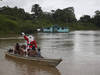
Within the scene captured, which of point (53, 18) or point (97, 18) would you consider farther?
point (97, 18)

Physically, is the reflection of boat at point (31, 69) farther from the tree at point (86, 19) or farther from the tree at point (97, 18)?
the tree at point (86, 19)

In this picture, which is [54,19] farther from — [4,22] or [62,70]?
[62,70]

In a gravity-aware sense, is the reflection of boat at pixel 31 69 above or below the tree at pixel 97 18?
below

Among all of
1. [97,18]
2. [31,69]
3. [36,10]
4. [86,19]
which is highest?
[36,10]

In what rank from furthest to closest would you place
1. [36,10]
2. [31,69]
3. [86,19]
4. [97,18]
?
[86,19] → [97,18] → [36,10] → [31,69]

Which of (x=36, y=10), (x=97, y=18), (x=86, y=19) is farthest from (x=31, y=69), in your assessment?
(x=86, y=19)

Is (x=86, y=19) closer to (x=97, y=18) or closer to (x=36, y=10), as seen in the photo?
(x=97, y=18)

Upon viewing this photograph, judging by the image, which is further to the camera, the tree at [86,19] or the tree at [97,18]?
the tree at [86,19]

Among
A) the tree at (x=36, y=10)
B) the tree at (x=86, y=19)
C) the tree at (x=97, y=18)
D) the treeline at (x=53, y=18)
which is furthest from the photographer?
the tree at (x=86, y=19)

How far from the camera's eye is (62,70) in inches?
542

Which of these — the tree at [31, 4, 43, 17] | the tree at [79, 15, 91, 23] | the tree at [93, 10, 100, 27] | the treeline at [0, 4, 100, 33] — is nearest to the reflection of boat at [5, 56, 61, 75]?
the treeline at [0, 4, 100, 33]

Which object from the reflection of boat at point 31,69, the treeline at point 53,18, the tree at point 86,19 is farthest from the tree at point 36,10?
the reflection of boat at point 31,69

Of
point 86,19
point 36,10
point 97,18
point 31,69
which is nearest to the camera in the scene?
point 31,69

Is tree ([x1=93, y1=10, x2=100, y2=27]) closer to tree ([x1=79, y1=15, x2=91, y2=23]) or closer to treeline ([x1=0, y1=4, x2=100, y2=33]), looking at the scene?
treeline ([x1=0, y1=4, x2=100, y2=33])
